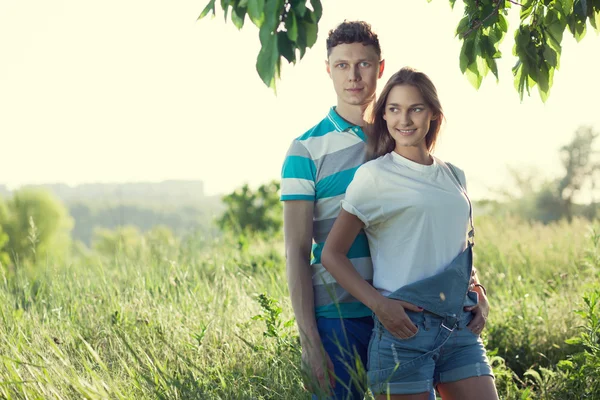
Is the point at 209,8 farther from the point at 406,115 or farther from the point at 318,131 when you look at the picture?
the point at 406,115

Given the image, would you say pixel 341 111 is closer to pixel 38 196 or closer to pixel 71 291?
pixel 71 291

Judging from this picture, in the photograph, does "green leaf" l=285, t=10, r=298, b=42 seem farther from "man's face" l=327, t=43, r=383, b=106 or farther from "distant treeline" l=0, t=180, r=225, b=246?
"distant treeline" l=0, t=180, r=225, b=246

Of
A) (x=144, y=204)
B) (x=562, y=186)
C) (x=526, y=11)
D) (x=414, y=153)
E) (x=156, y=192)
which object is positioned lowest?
(x=144, y=204)

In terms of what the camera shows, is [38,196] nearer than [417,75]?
No

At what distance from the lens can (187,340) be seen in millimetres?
4703

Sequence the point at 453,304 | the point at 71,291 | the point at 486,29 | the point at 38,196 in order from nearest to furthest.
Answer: the point at 453,304 → the point at 486,29 → the point at 71,291 → the point at 38,196

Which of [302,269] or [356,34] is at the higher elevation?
[356,34]

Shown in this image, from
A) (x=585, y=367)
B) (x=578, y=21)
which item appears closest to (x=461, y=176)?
(x=578, y=21)

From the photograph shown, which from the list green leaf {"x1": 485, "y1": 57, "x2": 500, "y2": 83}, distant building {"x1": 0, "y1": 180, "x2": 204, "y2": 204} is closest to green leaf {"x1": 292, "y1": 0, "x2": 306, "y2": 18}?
green leaf {"x1": 485, "y1": 57, "x2": 500, "y2": 83}

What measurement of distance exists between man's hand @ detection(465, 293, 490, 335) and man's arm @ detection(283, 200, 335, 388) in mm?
642

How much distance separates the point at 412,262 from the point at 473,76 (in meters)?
1.43

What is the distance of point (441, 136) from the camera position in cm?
323

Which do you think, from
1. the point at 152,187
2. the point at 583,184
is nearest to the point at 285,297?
the point at 583,184

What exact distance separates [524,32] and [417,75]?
1.18 metres
